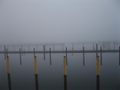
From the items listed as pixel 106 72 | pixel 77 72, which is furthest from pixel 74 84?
pixel 106 72

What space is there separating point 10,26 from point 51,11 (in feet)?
3.34

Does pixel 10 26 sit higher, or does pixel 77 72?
pixel 10 26

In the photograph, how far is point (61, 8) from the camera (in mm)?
4180

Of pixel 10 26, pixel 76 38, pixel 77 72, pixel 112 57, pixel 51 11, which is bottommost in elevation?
pixel 77 72

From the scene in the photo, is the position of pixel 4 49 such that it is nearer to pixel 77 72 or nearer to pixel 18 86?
pixel 18 86

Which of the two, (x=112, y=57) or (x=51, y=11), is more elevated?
(x=51, y=11)

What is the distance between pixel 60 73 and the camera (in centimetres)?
439

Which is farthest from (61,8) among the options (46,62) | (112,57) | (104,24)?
(112,57)

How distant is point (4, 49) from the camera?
440 centimetres

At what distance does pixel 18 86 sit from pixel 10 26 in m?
1.45

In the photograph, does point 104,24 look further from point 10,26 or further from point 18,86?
point 18,86

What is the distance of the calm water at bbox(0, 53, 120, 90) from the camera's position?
427 centimetres

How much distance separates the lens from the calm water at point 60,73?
14.0 feet

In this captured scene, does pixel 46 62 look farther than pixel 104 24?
Yes
